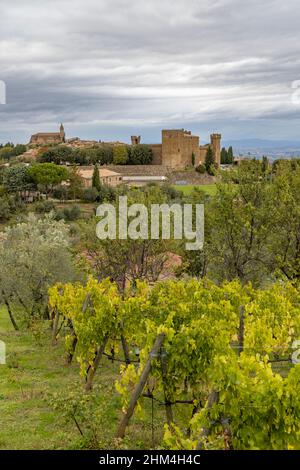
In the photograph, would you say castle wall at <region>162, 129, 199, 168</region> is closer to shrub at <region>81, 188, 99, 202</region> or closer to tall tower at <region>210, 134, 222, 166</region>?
tall tower at <region>210, 134, 222, 166</region>

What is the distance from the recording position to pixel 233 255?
15.9 m

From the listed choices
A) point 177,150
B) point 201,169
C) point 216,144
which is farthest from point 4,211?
point 216,144

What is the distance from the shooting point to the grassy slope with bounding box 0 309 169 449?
7.48 m

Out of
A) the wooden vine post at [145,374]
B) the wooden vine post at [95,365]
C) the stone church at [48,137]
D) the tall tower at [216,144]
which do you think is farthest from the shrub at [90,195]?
the stone church at [48,137]

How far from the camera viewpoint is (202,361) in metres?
7.18

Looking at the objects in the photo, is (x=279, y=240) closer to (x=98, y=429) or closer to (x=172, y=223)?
(x=172, y=223)

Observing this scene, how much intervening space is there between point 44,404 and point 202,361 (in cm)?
344

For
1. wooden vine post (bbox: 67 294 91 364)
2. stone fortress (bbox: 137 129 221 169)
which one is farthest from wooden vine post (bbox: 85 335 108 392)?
stone fortress (bbox: 137 129 221 169)

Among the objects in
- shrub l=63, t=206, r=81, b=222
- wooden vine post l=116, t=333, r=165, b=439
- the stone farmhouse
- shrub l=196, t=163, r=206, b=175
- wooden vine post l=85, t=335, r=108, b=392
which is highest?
shrub l=196, t=163, r=206, b=175

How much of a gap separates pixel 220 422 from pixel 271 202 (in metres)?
10.5

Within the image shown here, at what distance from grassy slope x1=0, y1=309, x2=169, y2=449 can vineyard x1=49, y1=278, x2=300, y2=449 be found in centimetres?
30

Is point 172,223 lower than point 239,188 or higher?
lower

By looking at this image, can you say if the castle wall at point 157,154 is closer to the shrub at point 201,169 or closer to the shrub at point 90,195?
the shrub at point 201,169
